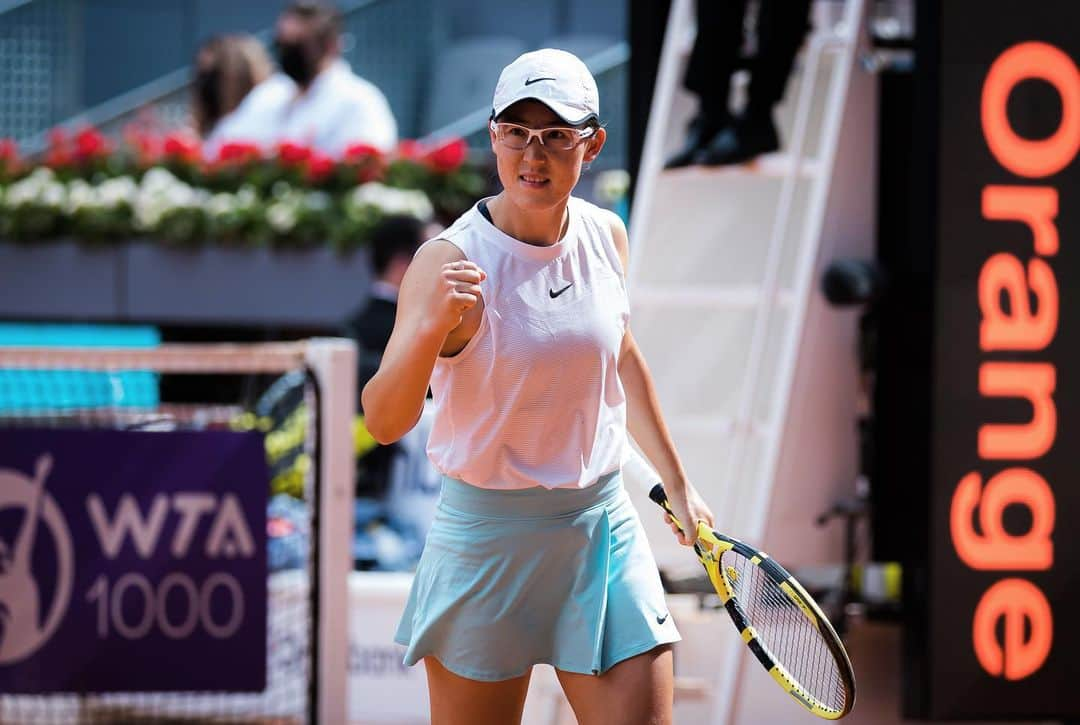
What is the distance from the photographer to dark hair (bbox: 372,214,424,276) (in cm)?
730

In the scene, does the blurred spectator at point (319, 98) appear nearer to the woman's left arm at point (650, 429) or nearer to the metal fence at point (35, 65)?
the metal fence at point (35, 65)

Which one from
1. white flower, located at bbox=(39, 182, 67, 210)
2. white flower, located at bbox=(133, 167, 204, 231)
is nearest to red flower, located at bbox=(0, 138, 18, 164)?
white flower, located at bbox=(39, 182, 67, 210)

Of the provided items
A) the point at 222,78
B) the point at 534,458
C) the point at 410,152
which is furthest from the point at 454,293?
the point at 222,78

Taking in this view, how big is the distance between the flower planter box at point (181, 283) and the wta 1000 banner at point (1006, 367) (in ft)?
14.6

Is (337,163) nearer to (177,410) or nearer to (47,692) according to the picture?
(177,410)

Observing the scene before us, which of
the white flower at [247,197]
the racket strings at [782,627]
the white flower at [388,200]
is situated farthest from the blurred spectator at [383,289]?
the racket strings at [782,627]

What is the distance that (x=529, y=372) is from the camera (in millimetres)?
2836

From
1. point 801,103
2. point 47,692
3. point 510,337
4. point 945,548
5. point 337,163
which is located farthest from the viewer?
point 337,163

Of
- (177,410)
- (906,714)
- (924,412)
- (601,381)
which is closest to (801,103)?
(924,412)

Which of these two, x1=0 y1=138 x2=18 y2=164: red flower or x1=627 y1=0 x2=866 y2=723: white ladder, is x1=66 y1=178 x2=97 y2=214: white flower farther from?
x1=627 y1=0 x2=866 y2=723: white ladder

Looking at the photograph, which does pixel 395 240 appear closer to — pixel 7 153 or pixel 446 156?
pixel 446 156

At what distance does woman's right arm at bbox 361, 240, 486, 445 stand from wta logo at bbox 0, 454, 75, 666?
2562mm

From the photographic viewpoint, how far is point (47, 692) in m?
5.04

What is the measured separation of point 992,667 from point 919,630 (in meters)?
0.23
